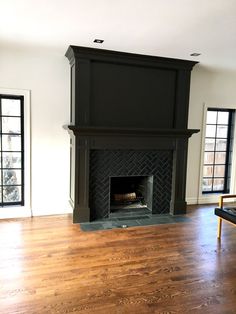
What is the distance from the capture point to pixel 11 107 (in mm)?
4348

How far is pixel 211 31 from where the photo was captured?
320 centimetres

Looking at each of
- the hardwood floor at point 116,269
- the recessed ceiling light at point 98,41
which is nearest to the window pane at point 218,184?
the hardwood floor at point 116,269

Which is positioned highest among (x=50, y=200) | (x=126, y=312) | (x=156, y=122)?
(x=156, y=122)

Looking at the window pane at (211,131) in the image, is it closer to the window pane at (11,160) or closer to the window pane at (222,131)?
the window pane at (222,131)

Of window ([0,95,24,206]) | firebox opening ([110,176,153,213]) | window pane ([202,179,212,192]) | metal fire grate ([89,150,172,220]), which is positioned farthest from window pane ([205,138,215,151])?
window ([0,95,24,206])

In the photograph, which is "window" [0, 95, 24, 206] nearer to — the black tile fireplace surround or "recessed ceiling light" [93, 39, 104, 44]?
the black tile fireplace surround

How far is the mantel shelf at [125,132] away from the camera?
405 centimetres

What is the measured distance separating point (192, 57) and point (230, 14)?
1.64 metres

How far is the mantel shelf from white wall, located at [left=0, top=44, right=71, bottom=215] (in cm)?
37

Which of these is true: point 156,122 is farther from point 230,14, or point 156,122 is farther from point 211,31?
point 230,14

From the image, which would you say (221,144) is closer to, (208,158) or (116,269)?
(208,158)

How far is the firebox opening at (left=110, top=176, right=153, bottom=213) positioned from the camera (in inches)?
191

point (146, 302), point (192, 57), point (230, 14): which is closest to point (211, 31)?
point (230, 14)

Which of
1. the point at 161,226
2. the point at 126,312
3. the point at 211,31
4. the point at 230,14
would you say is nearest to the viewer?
the point at 126,312
